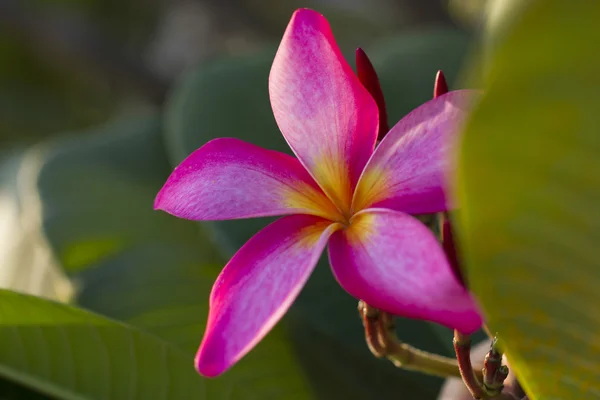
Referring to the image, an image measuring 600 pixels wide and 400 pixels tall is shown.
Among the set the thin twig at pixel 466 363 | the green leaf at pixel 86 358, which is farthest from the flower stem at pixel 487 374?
the green leaf at pixel 86 358

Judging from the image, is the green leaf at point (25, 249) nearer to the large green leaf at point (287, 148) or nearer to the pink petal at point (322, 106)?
the large green leaf at point (287, 148)

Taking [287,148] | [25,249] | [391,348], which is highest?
[391,348]

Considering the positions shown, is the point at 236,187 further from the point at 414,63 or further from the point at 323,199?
the point at 414,63

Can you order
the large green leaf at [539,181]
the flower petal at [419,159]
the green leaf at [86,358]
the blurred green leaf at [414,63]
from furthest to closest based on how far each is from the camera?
1. the blurred green leaf at [414,63]
2. the green leaf at [86,358]
3. the flower petal at [419,159]
4. the large green leaf at [539,181]

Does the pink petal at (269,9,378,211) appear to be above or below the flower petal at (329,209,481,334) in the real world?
above

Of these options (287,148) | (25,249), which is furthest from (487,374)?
(25,249)

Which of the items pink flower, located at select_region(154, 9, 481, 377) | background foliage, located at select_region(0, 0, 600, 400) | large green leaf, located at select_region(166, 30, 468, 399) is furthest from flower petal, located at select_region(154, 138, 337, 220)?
large green leaf, located at select_region(166, 30, 468, 399)

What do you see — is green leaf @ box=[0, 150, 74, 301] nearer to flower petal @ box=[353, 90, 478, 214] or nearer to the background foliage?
the background foliage
